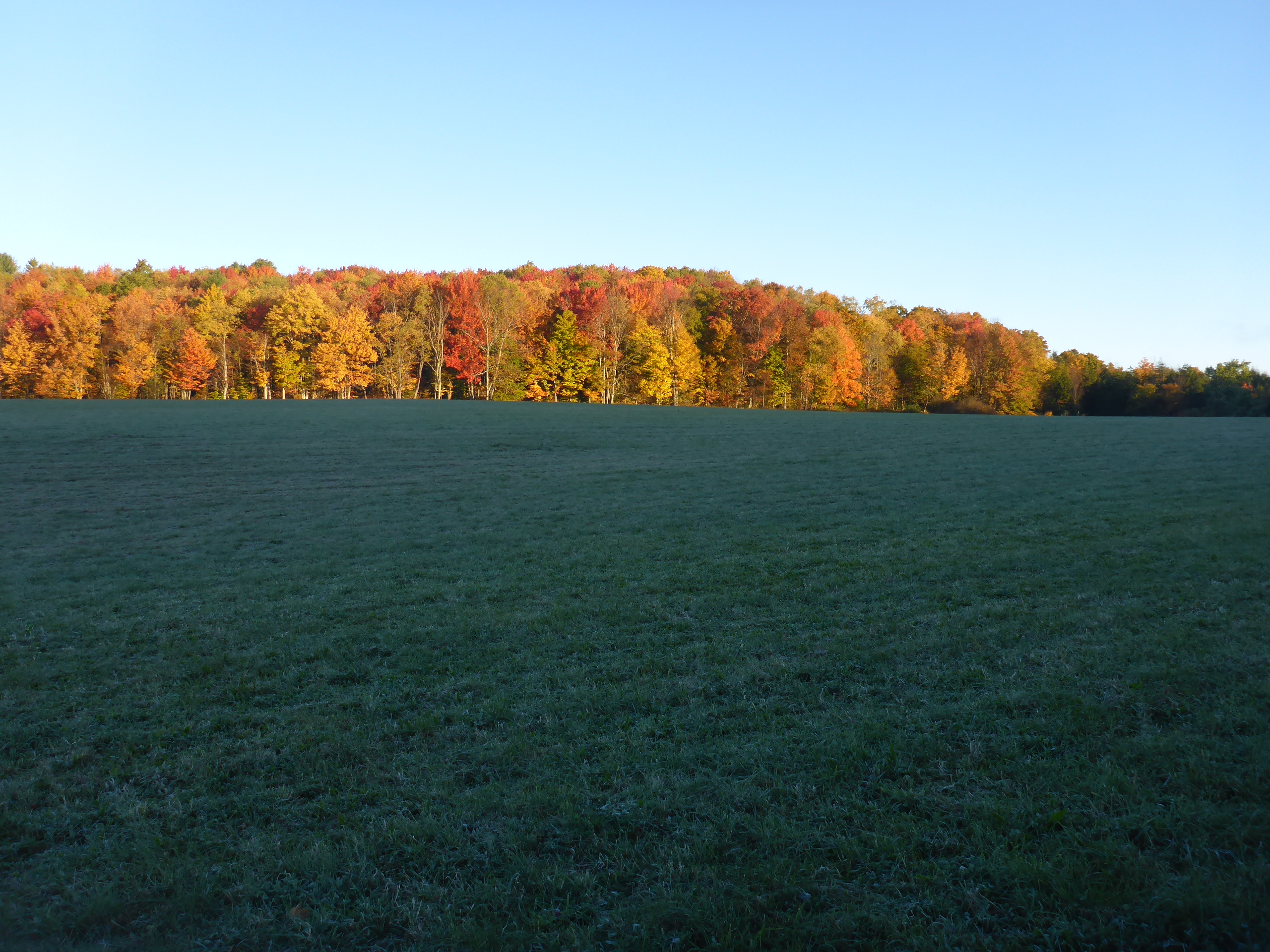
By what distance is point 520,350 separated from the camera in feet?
222

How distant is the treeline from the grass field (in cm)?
5575

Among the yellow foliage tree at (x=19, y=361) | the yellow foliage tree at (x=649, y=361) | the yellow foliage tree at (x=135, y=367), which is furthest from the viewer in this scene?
the yellow foliage tree at (x=649, y=361)

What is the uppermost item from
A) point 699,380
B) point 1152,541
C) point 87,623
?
point 699,380

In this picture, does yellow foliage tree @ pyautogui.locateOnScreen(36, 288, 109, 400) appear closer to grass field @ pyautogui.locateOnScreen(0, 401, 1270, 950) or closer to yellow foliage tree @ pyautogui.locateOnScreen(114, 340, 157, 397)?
yellow foliage tree @ pyautogui.locateOnScreen(114, 340, 157, 397)

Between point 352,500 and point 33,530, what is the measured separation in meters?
5.51

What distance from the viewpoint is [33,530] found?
12898 millimetres

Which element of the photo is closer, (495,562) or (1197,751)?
(1197,751)

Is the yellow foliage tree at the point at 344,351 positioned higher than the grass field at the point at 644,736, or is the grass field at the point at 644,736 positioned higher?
the yellow foliage tree at the point at 344,351

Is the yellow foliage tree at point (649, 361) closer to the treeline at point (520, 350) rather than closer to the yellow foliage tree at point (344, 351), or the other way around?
the treeline at point (520, 350)

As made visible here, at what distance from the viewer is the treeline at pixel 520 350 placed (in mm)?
61781

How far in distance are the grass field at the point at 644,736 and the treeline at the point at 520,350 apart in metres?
55.8

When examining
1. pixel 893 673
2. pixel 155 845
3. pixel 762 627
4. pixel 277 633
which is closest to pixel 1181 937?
pixel 893 673

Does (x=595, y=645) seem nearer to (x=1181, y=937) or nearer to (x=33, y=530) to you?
(x=1181, y=937)

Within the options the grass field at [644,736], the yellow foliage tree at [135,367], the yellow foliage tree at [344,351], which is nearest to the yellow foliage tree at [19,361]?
the yellow foliage tree at [135,367]
